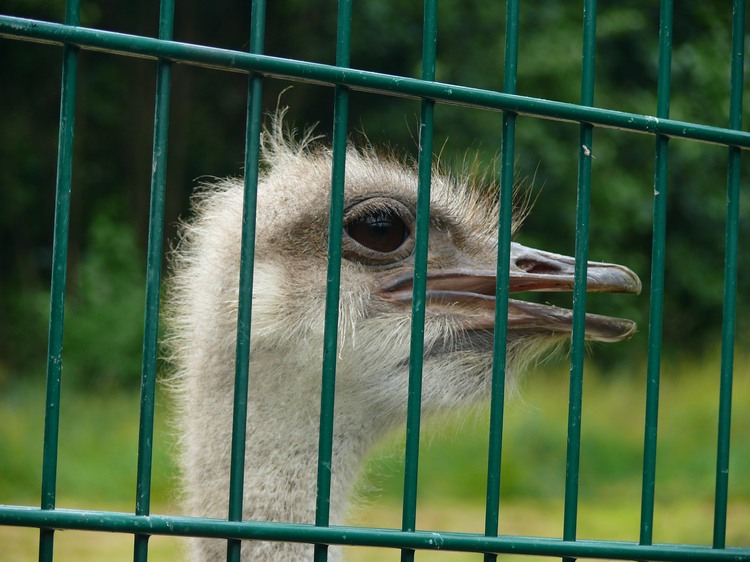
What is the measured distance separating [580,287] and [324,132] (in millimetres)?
8618

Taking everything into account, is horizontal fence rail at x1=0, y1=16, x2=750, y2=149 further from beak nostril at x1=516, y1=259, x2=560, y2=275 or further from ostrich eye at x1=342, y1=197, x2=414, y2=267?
ostrich eye at x1=342, y1=197, x2=414, y2=267

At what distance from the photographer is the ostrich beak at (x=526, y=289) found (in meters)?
2.48

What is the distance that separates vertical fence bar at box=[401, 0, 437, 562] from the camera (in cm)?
183

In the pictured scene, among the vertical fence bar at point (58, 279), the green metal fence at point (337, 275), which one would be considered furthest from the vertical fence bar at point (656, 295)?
the vertical fence bar at point (58, 279)

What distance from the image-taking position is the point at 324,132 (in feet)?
34.1

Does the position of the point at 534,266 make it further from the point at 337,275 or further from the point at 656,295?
the point at 337,275

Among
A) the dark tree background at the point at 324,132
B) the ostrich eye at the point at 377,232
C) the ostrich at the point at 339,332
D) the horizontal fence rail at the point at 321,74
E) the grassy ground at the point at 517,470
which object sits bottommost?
the grassy ground at the point at 517,470

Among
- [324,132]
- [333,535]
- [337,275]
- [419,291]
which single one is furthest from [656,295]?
[324,132]

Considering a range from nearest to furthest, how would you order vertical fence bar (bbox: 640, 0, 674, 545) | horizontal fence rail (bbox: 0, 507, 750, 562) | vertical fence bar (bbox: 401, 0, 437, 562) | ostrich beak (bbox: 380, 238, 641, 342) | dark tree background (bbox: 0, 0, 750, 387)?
1. horizontal fence rail (bbox: 0, 507, 750, 562)
2. vertical fence bar (bbox: 401, 0, 437, 562)
3. vertical fence bar (bbox: 640, 0, 674, 545)
4. ostrich beak (bbox: 380, 238, 641, 342)
5. dark tree background (bbox: 0, 0, 750, 387)

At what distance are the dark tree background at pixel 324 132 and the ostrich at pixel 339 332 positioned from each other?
6.59 meters

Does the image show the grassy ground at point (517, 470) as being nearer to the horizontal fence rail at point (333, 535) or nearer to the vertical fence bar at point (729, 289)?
the vertical fence bar at point (729, 289)

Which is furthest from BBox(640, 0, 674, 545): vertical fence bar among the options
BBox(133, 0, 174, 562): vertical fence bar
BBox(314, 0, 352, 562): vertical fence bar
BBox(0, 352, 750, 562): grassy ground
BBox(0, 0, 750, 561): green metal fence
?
BBox(0, 352, 750, 562): grassy ground

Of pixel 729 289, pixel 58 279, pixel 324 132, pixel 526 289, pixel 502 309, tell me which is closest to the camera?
pixel 58 279

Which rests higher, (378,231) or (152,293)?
(378,231)
